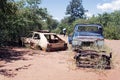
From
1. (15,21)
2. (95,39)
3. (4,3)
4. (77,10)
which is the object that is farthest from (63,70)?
(77,10)

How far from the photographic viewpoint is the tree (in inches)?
3388

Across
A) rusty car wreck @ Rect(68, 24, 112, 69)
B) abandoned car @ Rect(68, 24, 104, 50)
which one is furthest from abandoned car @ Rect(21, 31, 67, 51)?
rusty car wreck @ Rect(68, 24, 112, 69)

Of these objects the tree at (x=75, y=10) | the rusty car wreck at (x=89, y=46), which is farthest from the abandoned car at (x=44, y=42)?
the tree at (x=75, y=10)

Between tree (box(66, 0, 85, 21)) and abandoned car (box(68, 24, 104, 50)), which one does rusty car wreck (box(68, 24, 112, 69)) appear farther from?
tree (box(66, 0, 85, 21))

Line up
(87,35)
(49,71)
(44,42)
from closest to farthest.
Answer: (49,71) < (87,35) < (44,42)

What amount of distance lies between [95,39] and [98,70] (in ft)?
13.5

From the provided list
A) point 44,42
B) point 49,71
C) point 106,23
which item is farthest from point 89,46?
point 106,23

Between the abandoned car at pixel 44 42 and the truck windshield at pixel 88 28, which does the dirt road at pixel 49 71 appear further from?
the truck windshield at pixel 88 28

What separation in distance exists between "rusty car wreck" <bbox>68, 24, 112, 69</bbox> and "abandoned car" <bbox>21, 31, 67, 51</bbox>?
4.55 ft

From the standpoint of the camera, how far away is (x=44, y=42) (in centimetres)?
1669

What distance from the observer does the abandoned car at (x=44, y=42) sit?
54.4 ft

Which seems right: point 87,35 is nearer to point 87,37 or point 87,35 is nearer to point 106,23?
point 87,37

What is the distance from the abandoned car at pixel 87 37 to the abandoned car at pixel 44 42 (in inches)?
47.3

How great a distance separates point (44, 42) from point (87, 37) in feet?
9.52
